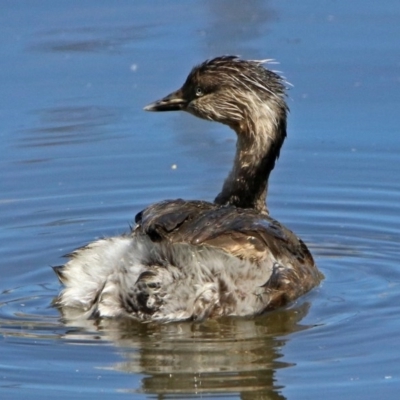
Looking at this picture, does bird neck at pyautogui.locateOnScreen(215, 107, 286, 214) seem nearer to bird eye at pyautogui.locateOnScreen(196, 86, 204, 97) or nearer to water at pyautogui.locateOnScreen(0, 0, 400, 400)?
bird eye at pyautogui.locateOnScreen(196, 86, 204, 97)

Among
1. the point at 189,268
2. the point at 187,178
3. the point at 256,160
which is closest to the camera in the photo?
the point at 189,268

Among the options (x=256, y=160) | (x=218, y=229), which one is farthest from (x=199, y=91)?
(x=218, y=229)

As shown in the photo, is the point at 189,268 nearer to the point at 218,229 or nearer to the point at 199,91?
the point at 218,229

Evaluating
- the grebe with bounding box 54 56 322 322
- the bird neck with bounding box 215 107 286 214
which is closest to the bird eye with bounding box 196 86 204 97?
the bird neck with bounding box 215 107 286 214

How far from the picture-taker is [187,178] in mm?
8516

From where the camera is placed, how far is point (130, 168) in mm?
8664

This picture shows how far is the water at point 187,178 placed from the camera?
562 cm

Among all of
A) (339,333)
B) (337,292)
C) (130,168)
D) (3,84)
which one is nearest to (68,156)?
(130,168)

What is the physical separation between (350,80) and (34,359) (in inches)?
182

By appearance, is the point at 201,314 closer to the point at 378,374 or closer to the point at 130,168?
the point at 378,374

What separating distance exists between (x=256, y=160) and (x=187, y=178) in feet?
3.63

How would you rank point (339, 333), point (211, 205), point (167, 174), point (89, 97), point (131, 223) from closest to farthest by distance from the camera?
point (339, 333) < point (211, 205) < point (131, 223) < point (167, 174) < point (89, 97)

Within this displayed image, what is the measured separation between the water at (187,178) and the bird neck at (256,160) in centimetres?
46

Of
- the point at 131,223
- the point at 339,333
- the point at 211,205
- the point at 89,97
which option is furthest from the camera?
the point at 89,97
